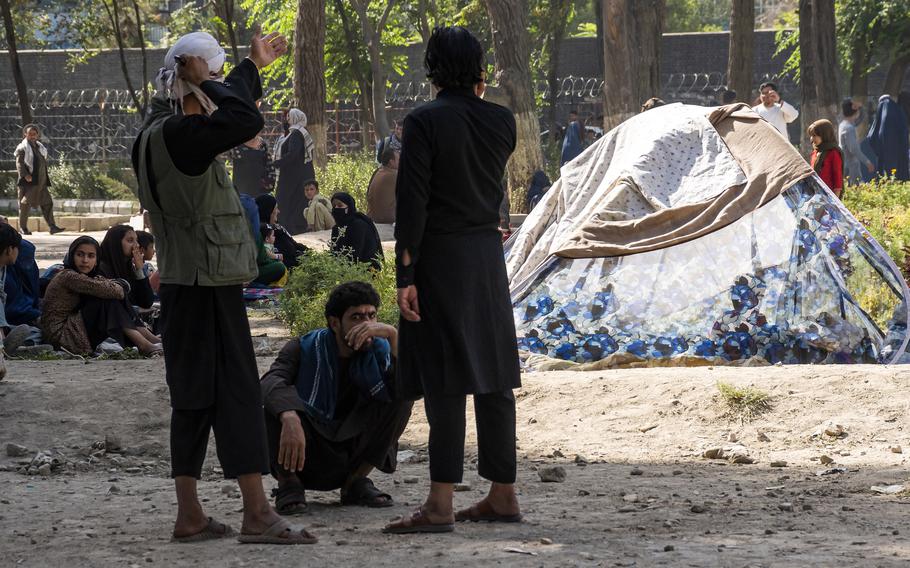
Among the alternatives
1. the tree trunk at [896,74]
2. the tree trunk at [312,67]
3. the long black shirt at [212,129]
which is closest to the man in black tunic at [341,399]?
the long black shirt at [212,129]

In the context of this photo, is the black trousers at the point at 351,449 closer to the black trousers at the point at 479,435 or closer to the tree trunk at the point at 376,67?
the black trousers at the point at 479,435

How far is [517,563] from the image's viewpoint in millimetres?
3787

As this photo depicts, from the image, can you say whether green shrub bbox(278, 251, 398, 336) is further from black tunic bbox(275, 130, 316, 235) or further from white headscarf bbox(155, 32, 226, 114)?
black tunic bbox(275, 130, 316, 235)

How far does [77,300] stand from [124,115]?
2107cm

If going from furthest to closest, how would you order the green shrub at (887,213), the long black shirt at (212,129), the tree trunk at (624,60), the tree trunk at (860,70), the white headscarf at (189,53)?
the tree trunk at (860,70)
the tree trunk at (624,60)
the green shrub at (887,213)
the white headscarf at (189,53)
the long black shirt at (212,129)

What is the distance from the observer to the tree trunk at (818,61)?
1772cm

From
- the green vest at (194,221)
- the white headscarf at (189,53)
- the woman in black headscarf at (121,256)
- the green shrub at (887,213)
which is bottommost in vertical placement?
the green shrub at (887,213)

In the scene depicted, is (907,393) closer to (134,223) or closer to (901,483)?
(901,483)

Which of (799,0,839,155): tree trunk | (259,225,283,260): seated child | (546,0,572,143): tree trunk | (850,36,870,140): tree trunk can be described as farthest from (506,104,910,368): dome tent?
(850,36,870,140): tree trunk

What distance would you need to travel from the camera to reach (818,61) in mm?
17938

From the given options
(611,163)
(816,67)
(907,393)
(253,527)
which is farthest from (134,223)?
(253,527)

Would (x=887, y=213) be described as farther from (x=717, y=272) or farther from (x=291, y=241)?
(x=291, y=241)

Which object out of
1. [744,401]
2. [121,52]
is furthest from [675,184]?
[121,52]

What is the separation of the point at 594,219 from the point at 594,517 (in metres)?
3.86
